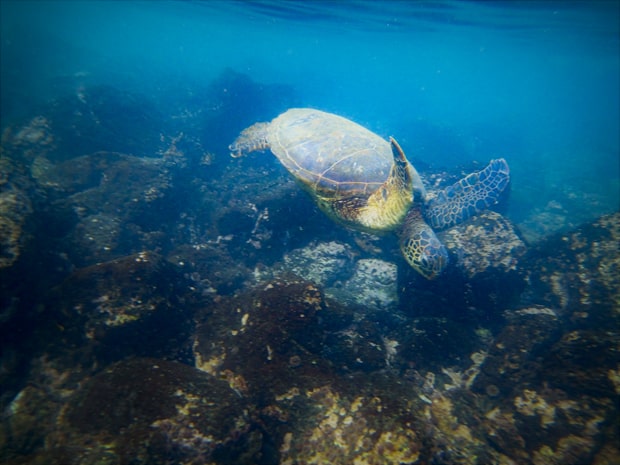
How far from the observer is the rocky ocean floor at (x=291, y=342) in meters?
2.97

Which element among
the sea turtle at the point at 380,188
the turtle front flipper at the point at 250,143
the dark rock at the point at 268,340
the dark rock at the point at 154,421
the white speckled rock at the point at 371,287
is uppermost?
the turtle front flipper at the point at 250,143

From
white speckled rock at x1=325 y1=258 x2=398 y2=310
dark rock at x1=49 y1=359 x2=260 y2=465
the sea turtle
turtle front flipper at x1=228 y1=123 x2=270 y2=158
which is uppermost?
turtle front flipper at x1=228 y1=123 x2=270 y2=158

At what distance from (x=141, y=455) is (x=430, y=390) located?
3.68 m

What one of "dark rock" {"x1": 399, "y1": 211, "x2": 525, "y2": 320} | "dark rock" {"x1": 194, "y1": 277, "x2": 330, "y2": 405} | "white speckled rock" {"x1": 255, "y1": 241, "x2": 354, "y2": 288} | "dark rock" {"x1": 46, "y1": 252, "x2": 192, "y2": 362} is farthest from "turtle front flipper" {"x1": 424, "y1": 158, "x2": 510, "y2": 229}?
"dark rock" {"x1": 46, "y1": 252, "x2": 192, "y2": 362}

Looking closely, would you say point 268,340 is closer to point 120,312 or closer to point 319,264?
point 120,312

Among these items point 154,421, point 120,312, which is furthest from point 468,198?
point 120,312

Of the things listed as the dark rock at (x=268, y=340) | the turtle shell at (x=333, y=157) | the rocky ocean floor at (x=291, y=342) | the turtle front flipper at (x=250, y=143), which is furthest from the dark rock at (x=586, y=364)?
the turtle front flipper at (x=250, y=143)

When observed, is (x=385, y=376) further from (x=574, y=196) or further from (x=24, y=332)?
(x=574, y=196)

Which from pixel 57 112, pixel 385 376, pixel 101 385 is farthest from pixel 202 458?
pixel 57 112

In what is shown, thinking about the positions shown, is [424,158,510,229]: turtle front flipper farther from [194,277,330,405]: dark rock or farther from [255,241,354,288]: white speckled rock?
[194,277,330,405]: dark rock

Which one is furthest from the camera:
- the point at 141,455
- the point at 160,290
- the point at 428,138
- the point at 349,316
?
the point at 428,138

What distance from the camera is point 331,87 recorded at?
38.8 metres

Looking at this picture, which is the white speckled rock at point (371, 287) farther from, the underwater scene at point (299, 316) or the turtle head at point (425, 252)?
the turtle head at point (425, 252)

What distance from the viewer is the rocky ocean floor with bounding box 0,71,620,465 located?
2.97 metres
